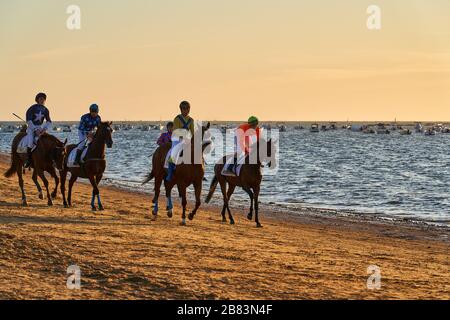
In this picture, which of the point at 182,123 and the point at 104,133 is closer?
the point at 182,123

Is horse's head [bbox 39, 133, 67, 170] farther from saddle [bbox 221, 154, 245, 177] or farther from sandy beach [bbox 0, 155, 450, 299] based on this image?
saddle [bbox 221, 154, 245, 177]

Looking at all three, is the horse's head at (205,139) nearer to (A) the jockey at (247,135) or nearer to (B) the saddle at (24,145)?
(A) the jockey at (247,135)

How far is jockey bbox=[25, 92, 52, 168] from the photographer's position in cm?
2027

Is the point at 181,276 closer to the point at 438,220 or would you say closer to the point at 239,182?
the point at 239,182

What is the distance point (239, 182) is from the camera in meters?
20.7

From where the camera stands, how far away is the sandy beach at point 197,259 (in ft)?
33.8

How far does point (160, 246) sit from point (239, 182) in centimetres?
720

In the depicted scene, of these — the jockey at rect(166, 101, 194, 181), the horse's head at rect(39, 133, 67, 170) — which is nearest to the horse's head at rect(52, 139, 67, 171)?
the horse's head at rect(39, 133, 67, 170)

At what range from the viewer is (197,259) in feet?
41.6

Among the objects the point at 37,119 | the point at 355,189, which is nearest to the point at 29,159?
the point at 37,119

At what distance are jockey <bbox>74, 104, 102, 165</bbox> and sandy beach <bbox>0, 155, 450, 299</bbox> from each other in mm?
1788

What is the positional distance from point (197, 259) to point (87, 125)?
29.4ft

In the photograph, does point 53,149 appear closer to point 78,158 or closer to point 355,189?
point 78,158
